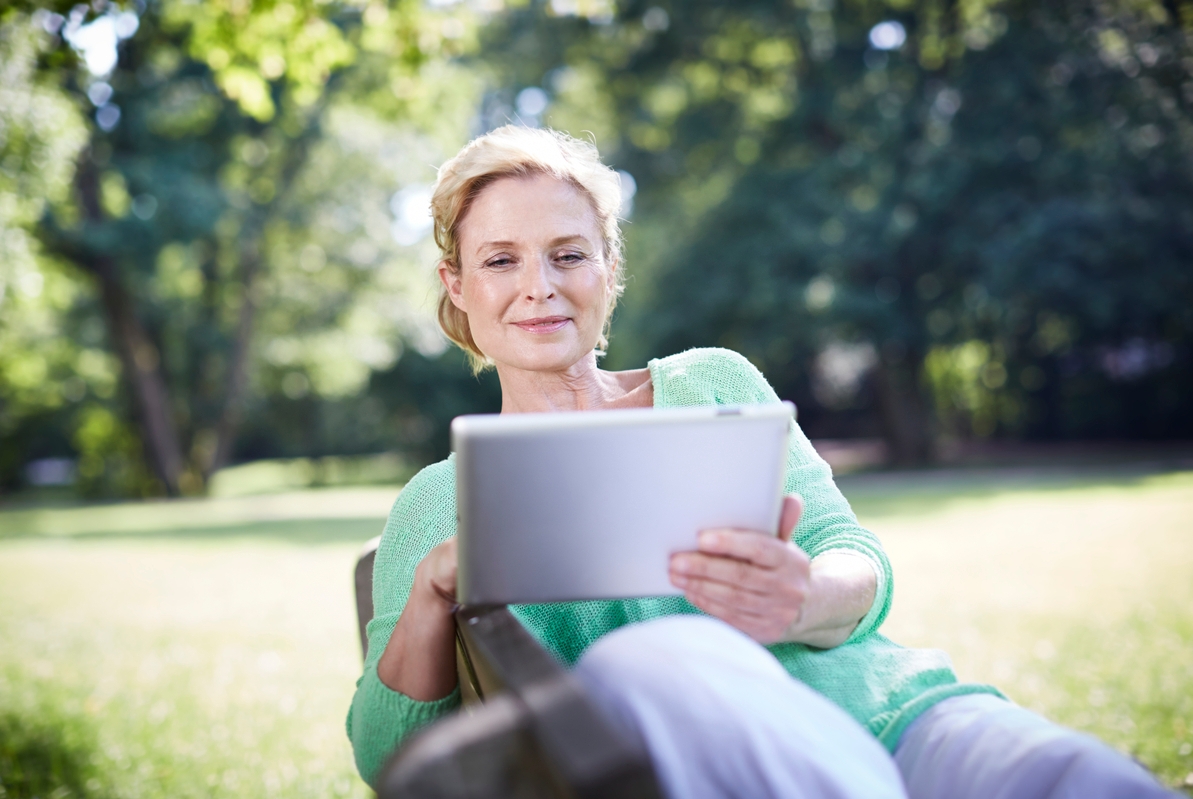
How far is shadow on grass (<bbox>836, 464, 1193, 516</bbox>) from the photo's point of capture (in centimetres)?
1259

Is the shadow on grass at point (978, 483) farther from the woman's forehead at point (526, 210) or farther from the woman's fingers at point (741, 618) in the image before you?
the woman's fingers at point (741, 618)

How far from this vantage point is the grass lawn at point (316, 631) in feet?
13.1

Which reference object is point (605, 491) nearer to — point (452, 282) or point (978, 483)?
point (452, 282)

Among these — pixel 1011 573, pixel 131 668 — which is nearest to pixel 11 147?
pixel 131 668

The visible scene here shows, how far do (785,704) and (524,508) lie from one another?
1.44ft

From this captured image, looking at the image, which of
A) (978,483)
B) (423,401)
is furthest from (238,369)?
(978,483)

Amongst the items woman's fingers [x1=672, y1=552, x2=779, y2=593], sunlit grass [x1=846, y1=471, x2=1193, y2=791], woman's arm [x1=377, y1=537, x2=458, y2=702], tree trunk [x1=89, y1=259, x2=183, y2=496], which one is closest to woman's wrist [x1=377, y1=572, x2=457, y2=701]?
woman's arm [x1=377, y1=537, x2=458, y2=702]

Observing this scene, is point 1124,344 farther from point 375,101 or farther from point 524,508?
point 524,508

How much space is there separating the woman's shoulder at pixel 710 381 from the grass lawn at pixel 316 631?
2402 mm

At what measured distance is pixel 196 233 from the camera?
1930cm

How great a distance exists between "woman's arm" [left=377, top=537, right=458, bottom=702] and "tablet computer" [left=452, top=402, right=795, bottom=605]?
6.9 inches

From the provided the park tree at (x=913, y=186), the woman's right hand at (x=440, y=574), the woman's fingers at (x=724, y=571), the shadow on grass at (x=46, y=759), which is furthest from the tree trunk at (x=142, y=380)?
the woman's fingers at (x=724, y=571)

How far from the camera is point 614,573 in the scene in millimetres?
1367

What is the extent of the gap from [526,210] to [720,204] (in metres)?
18.2
